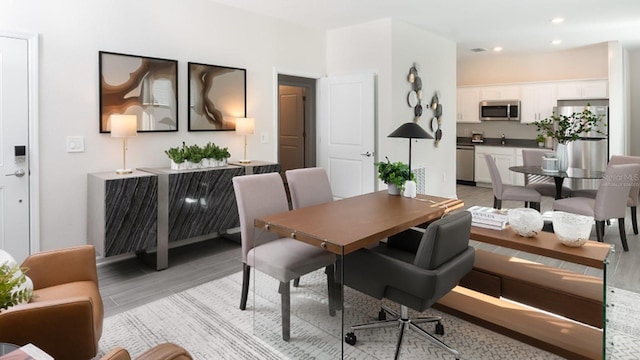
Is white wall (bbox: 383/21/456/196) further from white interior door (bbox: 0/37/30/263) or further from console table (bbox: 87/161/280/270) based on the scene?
white interior door (bbox: 0/37/30/263)

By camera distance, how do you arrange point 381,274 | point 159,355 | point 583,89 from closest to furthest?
point 159,355 → point 381,274 → point 583,89

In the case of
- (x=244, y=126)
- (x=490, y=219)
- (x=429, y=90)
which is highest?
(x=429, y=90)

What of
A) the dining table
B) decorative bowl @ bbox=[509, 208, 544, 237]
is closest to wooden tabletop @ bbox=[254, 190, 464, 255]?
the dining table

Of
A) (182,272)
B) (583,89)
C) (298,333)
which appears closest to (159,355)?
(298,333)

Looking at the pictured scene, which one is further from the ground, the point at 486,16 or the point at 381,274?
the point at 486,16

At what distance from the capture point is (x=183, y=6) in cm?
414

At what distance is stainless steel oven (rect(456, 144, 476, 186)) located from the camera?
8.40 meters

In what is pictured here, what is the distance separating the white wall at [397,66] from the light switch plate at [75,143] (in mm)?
3431

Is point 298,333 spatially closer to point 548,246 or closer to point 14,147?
point 548,246

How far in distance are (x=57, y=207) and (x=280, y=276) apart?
2285 mm

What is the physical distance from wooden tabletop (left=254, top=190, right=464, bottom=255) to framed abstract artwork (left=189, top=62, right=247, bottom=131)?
7.00ft

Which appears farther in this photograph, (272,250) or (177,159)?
(177,159)

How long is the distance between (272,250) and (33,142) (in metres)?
2.29

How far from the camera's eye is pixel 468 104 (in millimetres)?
8555
